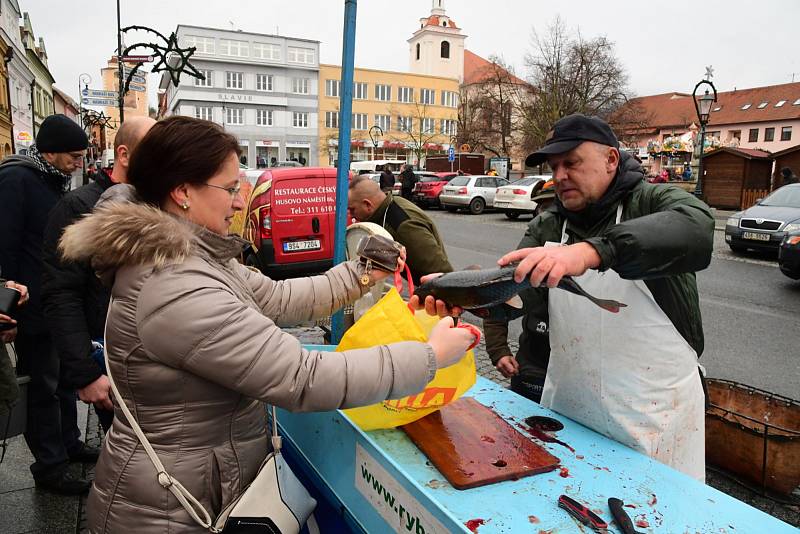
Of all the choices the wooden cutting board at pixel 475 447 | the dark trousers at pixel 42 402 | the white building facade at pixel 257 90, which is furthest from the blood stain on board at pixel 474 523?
the white building facade at pixel 257 90

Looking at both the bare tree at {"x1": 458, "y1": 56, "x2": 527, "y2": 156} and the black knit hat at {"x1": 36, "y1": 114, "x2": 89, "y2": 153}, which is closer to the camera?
the black knit hat at {"x1": 36, "y1": 114, "x2": 89, "y2": 153}

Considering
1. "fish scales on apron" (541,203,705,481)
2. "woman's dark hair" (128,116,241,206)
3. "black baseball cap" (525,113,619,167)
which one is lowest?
"fish scales on apron" (541,203,705,481)

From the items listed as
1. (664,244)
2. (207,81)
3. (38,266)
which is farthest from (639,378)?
(207,81)

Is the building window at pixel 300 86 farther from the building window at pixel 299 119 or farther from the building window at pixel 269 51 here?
the building window at pixel 269 51

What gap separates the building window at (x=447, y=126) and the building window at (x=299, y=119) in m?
18.5

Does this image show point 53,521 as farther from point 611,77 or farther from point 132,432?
point 611,77

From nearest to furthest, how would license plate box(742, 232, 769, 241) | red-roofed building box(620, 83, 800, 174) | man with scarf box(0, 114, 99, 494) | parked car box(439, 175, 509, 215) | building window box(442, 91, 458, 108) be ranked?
man with scarf box(0, 114, 99, 494) → license plate box(742, 232, 769, 241) → parked car box(439, 175, 509, 215) → red-roofed building box(620, 83, 800, 174) → building window box(442, 91, 458, 108)

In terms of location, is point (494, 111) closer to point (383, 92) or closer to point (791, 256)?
point (383, 92)

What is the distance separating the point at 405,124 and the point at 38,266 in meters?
67.9

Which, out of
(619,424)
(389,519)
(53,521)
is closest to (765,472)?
(619,424)

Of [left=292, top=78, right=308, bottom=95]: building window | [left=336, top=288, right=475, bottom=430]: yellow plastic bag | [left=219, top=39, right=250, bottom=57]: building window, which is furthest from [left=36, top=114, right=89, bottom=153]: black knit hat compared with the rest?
[left=219, top=39, right=250, bottom=57]: building window

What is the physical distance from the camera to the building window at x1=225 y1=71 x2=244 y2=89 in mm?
61303

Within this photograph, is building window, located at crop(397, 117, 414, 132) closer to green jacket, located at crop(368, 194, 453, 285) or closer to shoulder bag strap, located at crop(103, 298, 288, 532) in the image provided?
green jacket, located at crop(368, 194, 453, 285)

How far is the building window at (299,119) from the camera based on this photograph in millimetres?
64312
